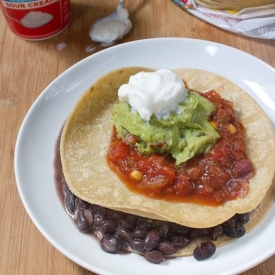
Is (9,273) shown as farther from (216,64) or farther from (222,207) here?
(216,64)

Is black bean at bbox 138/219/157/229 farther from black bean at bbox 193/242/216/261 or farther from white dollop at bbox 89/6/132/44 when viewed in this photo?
white dollop at bbox 89/6/132/44

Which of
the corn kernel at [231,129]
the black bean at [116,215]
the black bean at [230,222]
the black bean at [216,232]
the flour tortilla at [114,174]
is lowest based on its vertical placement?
the black bean at [116,215]

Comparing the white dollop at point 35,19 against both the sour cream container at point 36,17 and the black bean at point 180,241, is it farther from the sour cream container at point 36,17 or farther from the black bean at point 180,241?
the black bean at point 180,241

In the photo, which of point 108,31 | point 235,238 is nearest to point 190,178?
point 235,238

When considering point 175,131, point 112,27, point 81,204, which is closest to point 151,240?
point 81,204

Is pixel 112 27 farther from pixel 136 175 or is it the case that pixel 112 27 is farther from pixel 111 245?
pixel 111 245

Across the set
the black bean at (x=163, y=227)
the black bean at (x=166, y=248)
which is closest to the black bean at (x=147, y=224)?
the black bean at (x=163, y=227)
